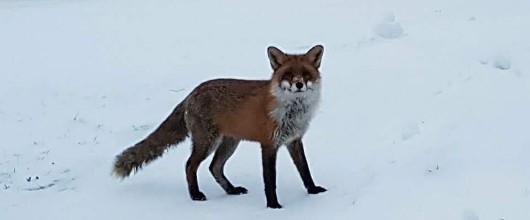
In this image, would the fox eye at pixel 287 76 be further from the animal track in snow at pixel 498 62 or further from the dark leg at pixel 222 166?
the animal track in snow at pixel 498 62

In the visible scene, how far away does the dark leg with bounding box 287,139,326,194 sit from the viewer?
695cm

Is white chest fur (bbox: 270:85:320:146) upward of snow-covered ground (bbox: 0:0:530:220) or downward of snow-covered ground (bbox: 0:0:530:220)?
upward

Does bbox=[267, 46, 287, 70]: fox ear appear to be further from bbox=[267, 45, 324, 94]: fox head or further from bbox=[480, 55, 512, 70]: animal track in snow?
bbox=[480, 55, 512, 70]: animal track in snow

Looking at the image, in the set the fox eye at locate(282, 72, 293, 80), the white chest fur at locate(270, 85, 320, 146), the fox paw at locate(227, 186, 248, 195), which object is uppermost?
the fox eye at locate(282, 72, 293, 80)

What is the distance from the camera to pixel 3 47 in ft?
42.5

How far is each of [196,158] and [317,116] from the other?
209cm

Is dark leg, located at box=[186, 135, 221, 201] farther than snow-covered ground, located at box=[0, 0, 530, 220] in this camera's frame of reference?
Yes

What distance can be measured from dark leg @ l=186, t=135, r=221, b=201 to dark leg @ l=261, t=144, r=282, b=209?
56cm

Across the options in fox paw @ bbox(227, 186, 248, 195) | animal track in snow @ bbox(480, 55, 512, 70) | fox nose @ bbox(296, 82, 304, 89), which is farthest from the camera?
animal track in snow @ bbox(480, 55, 512, 70)

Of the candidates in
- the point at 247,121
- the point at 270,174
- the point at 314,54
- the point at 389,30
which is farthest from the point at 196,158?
the point at 389,30

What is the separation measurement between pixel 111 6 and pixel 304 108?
1017cm

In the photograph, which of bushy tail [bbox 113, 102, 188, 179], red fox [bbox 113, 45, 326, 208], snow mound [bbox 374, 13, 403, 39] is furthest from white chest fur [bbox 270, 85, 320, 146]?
snow mound [bbox 374, 13, 403, 39]

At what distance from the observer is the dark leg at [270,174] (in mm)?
6680

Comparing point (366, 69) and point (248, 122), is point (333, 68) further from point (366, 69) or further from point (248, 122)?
point (248, 122)
